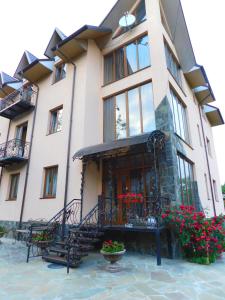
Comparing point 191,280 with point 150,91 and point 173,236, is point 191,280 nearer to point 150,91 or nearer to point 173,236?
point 173,236

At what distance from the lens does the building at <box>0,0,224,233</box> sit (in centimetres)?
760

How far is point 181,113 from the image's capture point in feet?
31.9

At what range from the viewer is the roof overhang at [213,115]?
16125mm

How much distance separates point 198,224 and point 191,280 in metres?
1.82

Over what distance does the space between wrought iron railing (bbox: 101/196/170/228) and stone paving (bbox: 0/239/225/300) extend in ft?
3.79

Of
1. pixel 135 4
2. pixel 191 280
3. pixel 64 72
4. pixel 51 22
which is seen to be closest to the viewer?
pixel 191 280

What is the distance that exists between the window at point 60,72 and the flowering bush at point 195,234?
30.7ft

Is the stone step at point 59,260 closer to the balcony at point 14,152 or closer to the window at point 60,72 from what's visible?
the balcony at point 14,152

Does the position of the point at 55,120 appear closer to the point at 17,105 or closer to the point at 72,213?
the point at 17,105

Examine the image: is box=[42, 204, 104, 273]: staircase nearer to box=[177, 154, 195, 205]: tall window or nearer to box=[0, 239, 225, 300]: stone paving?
box=[0, 239, 225, 300]: stone paving

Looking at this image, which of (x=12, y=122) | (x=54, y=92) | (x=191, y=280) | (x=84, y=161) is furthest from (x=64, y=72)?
(x=191, y=280)

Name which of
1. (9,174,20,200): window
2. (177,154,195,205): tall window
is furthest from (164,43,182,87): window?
(9,174,20,200): window

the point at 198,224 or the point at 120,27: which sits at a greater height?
the point at 120,27

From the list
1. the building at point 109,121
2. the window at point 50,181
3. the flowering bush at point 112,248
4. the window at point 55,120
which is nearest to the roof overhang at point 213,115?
the building at point 109,121
